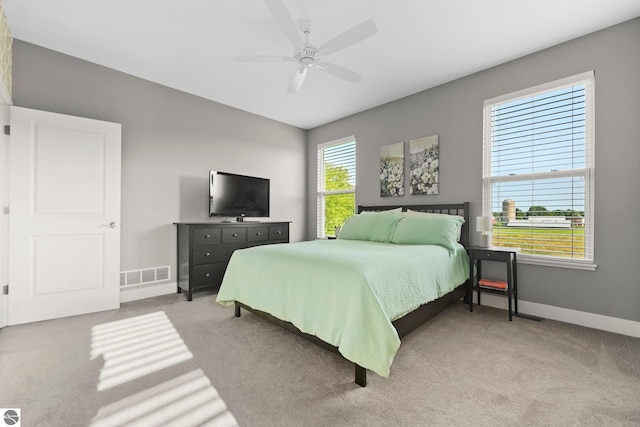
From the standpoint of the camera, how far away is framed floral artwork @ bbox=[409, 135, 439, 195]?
3777mm

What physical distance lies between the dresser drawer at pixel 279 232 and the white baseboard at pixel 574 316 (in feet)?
9.50

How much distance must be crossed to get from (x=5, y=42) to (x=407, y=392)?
4260mm

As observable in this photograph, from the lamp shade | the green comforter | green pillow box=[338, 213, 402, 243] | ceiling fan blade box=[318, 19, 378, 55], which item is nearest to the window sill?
the lamp shade

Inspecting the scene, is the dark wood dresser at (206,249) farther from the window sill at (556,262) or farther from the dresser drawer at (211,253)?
the window sill at (556,262)

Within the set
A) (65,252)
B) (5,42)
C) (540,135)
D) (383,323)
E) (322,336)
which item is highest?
(5,42)

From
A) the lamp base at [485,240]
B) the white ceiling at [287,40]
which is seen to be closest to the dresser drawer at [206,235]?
the white ceiling at [287,40]

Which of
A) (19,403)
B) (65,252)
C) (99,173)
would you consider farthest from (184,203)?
(19,403)

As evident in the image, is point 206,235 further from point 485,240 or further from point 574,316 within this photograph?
point 574,316

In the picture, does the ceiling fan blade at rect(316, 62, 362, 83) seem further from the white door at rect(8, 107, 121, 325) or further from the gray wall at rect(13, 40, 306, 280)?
the white door at rect(8, 107, 121, 325)

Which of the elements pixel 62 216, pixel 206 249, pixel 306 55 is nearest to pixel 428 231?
pixel 306 55

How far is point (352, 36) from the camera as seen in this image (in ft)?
7.30

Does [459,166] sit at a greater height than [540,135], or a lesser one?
lesser

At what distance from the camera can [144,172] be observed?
11.9 feet

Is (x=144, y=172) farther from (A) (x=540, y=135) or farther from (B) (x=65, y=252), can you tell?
(A) (x=540, y=135)
